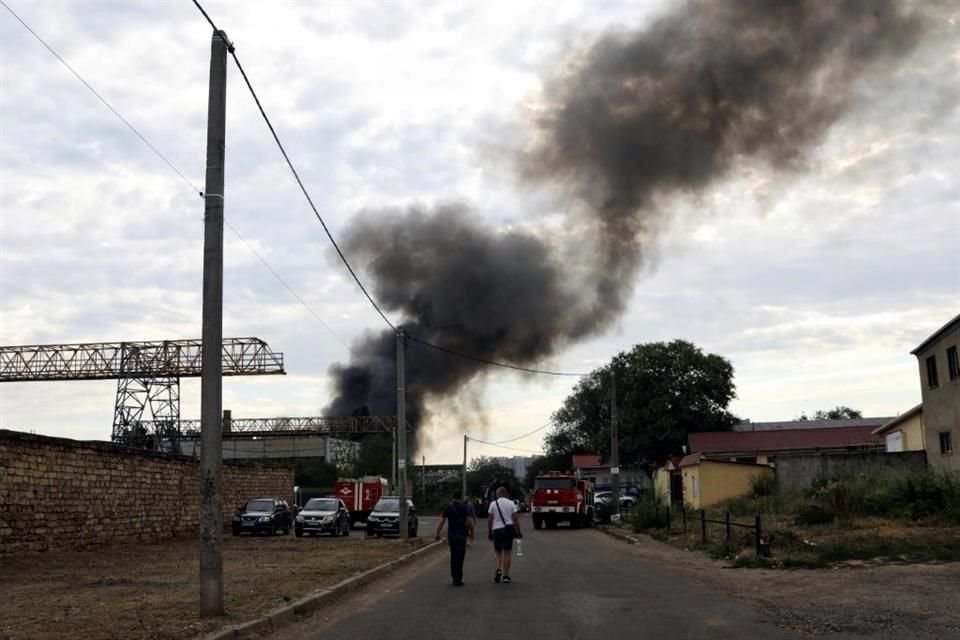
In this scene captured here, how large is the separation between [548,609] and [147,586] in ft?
22.4

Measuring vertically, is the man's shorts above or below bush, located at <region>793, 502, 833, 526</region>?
above

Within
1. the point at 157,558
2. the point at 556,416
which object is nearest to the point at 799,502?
the point at 157,558

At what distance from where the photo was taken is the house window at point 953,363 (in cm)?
2930

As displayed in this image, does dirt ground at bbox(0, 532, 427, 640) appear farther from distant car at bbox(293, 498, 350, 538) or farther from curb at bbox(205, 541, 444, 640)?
distant car at bbox(293, 498, 350, 538)

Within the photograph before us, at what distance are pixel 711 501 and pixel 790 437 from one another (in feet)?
83.6

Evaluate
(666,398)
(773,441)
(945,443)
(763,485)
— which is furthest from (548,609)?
(666,398)

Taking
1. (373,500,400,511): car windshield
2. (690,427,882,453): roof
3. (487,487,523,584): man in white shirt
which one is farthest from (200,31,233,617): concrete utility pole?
(690,427,882,453): roof

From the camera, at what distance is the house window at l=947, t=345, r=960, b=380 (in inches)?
1153

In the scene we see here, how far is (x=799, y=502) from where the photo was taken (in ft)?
92.1

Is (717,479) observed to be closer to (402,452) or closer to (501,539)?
(402,452)

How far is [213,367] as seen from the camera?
11.2 metres

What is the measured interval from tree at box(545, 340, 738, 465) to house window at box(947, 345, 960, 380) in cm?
4183

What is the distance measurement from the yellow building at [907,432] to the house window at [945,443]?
4587 millimetres

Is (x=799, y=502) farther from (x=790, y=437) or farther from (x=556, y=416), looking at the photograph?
(x=556, y=416)
